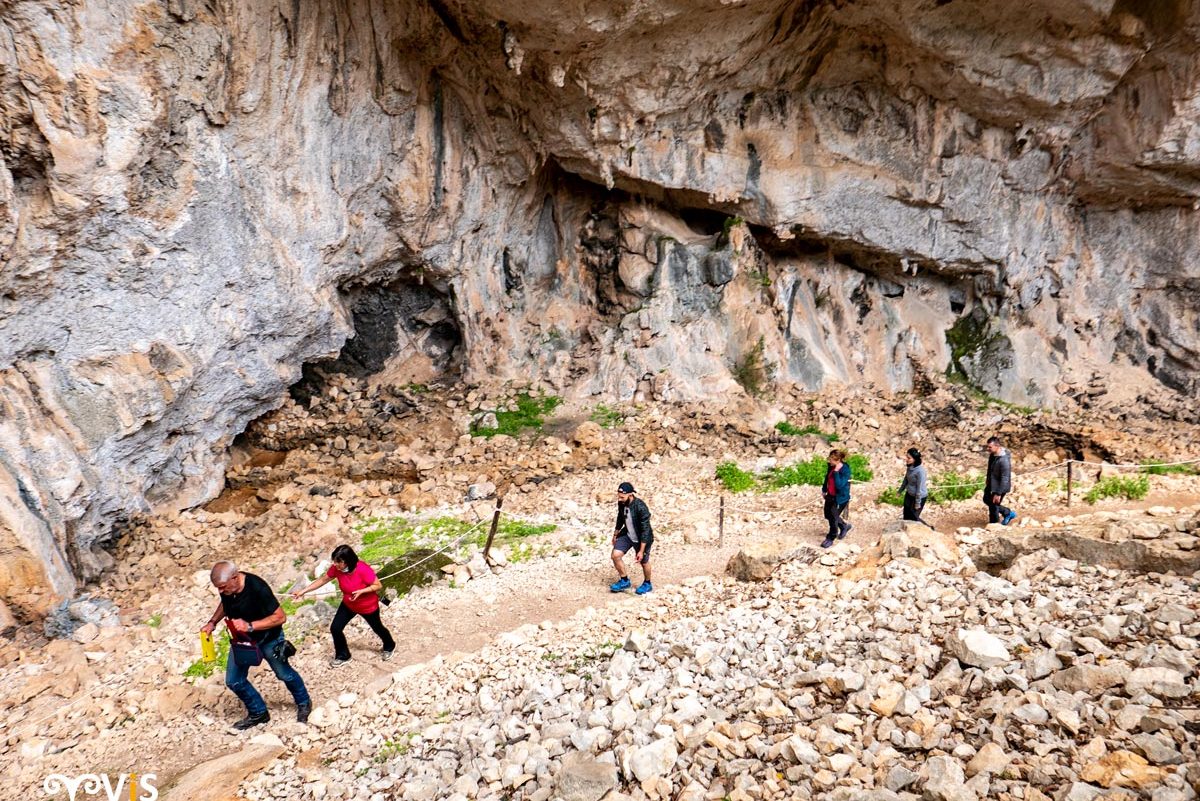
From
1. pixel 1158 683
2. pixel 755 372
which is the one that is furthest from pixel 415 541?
pixel 755 372

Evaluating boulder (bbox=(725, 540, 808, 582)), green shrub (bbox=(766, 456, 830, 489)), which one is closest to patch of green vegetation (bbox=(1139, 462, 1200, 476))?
green shrub (bbox=(766, 456, 830, 489))

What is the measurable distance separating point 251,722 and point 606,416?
10.3 m

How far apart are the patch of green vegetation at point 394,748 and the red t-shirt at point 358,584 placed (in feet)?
5.24

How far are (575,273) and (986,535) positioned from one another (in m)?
12.3

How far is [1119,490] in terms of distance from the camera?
10.6 meters

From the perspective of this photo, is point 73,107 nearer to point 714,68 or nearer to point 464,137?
point 464,137

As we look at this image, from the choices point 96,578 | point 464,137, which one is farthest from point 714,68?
point 96,578

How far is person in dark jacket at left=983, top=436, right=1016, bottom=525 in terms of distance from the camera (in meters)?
9.18

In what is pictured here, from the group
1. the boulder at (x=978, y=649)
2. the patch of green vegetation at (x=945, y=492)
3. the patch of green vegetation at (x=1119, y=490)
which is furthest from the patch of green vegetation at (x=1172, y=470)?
the boulder at (x=978, y=649)

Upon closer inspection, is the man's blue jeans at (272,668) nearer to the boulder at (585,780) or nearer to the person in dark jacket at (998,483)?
the boulder at (585,780)

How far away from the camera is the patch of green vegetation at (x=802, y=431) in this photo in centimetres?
1523

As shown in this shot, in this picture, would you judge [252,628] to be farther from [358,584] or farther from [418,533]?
[418,533]

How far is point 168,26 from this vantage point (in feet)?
29.0

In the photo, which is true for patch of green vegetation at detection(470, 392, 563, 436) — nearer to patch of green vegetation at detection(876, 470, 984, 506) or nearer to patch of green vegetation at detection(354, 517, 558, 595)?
patch of green vegetation at detection(354, 517, 558, 595)
